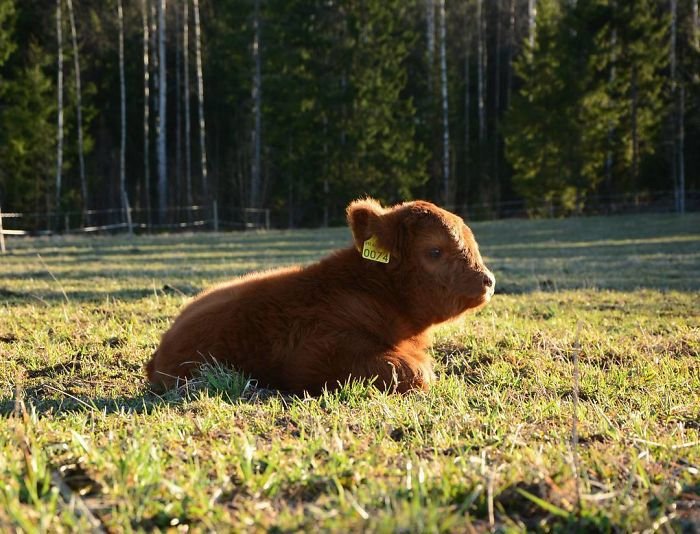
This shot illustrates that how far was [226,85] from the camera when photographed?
44.6 meters

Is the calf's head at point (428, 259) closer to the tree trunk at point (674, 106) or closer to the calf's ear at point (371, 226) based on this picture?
the calf's ear at point (371, 226)

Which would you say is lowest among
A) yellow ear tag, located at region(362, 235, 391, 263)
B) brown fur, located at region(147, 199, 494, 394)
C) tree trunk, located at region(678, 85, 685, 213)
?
brown fur, located at region(147, 199, 494, 394)

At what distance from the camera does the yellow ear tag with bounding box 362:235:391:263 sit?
478 cm

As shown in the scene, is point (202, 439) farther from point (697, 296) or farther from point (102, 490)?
point (697, 296)

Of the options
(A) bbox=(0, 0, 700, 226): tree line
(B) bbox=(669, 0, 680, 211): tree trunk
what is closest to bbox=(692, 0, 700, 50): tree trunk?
(A) bbox=(0, 0, 700, 226): tree line

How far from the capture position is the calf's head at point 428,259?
4.79 m

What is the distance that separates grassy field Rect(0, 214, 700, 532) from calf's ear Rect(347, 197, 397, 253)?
975 millimetres

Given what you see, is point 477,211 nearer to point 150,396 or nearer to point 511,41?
point 511,41

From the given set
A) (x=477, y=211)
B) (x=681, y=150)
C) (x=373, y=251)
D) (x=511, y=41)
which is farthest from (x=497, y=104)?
(x=373, y=251)

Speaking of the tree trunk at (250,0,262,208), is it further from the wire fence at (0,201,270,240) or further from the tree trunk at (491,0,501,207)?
the tree trunk at (491,0,501,207)

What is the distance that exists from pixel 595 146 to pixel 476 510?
40187mm

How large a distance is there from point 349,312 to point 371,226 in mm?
599

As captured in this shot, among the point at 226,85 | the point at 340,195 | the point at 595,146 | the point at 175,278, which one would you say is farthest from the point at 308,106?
the point at 175,278

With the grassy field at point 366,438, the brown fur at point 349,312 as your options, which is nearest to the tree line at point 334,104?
the grassy field at point 366,438
